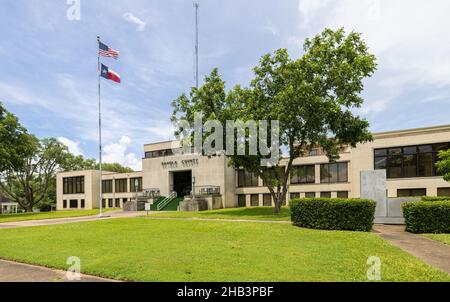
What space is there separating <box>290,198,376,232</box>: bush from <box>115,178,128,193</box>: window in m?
41.2

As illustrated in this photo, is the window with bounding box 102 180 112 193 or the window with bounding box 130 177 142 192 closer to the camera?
the window with bounding box 130 177 142 192

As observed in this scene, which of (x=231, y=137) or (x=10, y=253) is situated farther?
(x=231, y=137)

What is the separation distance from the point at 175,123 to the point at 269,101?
9.70 m

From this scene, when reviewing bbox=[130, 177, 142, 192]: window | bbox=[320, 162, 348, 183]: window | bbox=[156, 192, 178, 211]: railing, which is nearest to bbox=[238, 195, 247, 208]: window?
bbox=[156, 192, 178, 211]: railing

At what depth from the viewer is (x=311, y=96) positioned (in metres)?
23.1

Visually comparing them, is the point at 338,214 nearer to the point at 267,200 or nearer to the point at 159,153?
the point at 267,200

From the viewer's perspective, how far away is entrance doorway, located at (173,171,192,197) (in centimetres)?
4572

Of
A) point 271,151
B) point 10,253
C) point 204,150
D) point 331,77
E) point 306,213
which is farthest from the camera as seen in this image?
point 204,150

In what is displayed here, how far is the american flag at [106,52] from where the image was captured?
30016 mm

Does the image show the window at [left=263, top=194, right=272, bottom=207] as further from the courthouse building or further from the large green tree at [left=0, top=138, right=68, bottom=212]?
the large green tree at [left=0, top=138, right=68, bottom=212]

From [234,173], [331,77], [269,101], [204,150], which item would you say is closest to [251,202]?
→ [234,173]
